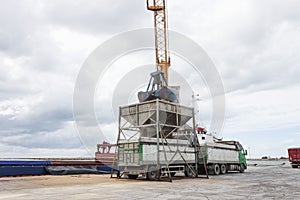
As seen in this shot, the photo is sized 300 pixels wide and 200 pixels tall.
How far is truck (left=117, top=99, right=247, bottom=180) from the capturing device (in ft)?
70.3

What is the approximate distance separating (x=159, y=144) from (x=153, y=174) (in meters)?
2.18

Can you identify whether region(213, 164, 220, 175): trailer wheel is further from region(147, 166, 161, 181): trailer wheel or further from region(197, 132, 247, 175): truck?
region(147, 166, 161, 181): trailer wheel

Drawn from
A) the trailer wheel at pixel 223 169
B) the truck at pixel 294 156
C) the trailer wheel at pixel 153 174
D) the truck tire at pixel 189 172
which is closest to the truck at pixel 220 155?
the trailer wheel at pixel 223 169

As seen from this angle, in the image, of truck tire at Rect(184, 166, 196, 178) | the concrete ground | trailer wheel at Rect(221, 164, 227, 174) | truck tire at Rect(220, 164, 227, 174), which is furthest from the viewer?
trailer wheel at Rect(221, 164, 227, 174)

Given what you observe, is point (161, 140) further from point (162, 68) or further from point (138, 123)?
point (162, 68)

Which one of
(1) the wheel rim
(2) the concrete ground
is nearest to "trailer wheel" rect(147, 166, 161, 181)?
(2) the concrete ground

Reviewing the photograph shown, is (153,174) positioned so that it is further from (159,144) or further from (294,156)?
(294,156)

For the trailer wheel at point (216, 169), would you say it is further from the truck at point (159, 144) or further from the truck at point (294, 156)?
the truck at point (294, 156)

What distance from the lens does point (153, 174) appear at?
21656 mm

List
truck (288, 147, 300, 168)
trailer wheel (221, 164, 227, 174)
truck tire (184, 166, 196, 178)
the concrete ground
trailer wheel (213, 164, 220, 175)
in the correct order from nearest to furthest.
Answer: the concrete ground, truck tire (184, 166, 196, 178), trailer wheel (213, 164, 220, 175), trailer wheel (221, 164, 227, 174), truck (288, 147, 300, 168)

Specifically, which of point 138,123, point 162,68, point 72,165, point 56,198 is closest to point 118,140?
point 138,123

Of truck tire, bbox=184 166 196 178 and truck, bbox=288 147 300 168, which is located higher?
truck, bbox=288 147 300 168

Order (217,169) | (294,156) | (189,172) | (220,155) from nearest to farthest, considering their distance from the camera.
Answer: (189,172), (217,169), (220,155), (294,156)

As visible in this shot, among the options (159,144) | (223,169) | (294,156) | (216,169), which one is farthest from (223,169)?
(294,156)
